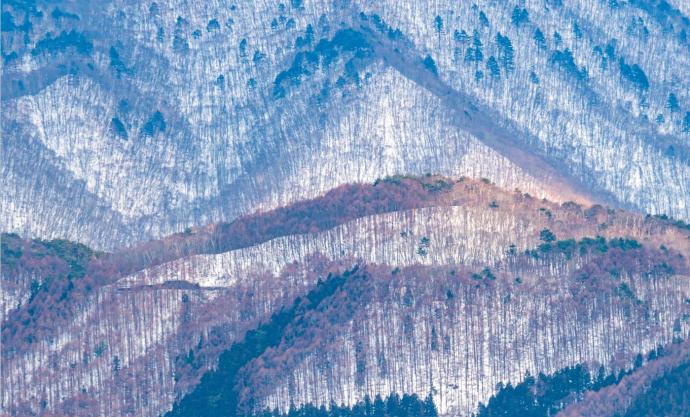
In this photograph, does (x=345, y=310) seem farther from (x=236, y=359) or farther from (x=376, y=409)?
(x=376, y=409)

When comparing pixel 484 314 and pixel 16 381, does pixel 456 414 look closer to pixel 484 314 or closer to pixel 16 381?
pixel 484 314

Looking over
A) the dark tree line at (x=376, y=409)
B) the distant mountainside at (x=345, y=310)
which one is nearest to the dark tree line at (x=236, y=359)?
the distant mountainside at (x=345, y=310)

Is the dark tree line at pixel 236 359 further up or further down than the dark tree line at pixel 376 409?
further up

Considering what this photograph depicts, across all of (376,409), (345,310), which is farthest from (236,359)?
(376,409)

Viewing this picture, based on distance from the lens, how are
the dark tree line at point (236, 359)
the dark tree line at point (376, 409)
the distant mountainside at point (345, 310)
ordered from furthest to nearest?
the distant mountainside at point (345, 310) < the dark tree line at point (236, 359) < the dark tree line at point (376, 409)

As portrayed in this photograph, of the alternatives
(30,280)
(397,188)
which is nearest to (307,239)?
(397,188)

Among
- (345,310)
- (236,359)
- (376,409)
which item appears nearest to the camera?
(376,409)

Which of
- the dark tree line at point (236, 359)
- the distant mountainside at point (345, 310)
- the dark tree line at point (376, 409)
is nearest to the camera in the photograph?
the dark tree line at point (376, 409)

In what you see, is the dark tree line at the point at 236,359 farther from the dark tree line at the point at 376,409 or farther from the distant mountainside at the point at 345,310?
the dark tree line at the point at 376,409

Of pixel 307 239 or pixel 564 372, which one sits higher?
pixel 307 239
